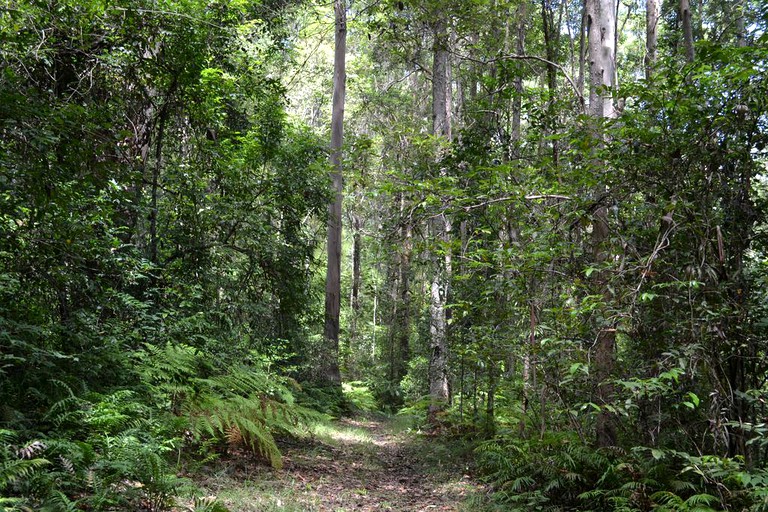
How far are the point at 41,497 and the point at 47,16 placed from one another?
5.00 meters

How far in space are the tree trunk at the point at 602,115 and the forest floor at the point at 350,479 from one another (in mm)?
1675

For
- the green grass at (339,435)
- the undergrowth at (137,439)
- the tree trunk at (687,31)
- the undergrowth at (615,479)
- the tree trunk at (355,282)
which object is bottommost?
the green grass at (339,435)

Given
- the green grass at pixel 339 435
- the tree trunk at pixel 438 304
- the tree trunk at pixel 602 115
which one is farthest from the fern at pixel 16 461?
the tree trunk at pixel 438 304

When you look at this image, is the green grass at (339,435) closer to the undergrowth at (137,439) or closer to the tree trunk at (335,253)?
the undergrowth at (137,439)

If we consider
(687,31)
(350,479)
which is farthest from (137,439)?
(687,31)

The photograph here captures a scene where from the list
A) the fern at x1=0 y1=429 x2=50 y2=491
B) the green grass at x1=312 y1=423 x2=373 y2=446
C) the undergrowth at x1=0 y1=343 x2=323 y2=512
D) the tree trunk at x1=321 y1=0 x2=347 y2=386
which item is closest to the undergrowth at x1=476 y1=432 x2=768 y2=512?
the undergrowth at x1=0 y1=343 x2=323 y2=512

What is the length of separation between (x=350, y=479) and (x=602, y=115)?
18.5 feet

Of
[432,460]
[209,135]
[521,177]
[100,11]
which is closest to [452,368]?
[432,460]

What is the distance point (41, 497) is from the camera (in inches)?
138

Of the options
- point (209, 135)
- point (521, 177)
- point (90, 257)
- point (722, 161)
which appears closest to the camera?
point (722, 161)

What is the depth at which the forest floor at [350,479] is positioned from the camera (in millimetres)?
5305

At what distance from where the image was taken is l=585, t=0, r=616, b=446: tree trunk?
573 cm

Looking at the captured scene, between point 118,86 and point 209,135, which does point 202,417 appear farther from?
point 209,135

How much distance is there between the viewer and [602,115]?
264 inches
